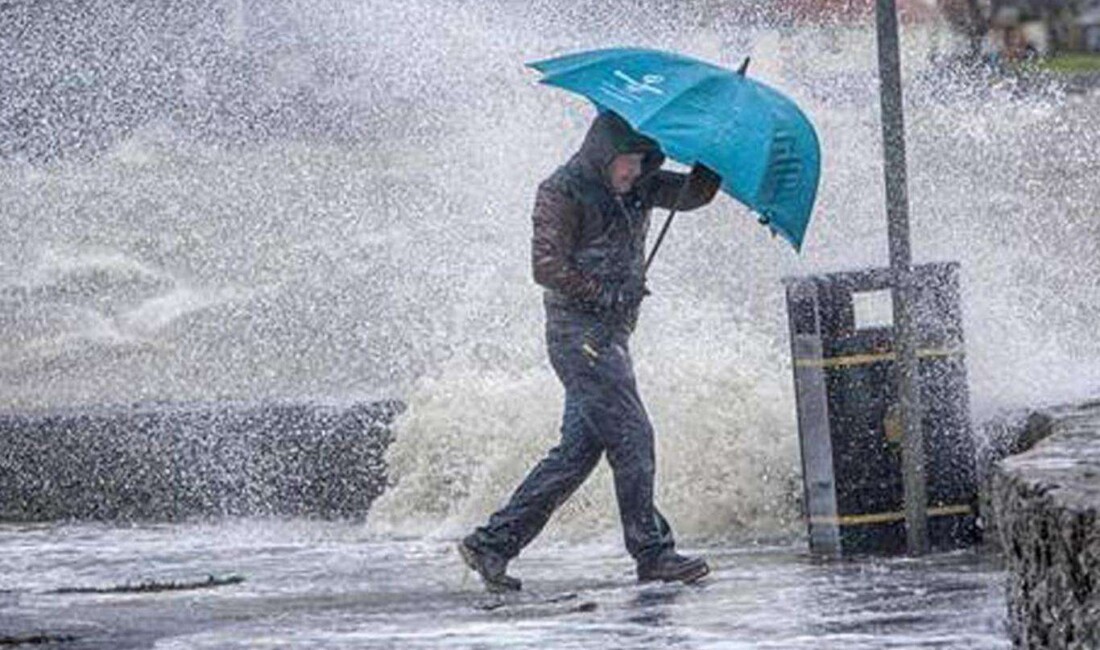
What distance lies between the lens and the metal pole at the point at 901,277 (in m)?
10.4

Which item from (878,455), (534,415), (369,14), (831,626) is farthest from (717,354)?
(369,14)

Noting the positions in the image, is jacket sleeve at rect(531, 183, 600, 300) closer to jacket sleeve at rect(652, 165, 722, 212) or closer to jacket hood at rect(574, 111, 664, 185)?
jacket hood at rect(574, 111, 664, 185)

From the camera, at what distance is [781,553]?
37.8 feet

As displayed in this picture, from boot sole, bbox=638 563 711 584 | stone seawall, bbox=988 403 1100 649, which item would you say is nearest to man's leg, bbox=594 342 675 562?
boot sole, bbox=638 563 711 584

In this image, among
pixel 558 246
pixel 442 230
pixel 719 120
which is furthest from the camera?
pixel 442 230

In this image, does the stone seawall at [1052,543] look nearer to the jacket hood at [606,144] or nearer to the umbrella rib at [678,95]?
the umbrella rib at [678,95]

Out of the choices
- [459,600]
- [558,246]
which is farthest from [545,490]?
[558,246]

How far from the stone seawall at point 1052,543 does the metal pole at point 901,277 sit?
326 centimetres

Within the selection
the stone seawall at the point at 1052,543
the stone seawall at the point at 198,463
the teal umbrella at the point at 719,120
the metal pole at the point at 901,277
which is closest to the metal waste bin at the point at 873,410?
the metal pole at the point at 901,277

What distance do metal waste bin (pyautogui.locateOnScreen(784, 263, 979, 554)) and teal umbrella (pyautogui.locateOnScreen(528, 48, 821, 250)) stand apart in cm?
39

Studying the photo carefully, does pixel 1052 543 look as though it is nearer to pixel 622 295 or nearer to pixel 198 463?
pixel 622 295

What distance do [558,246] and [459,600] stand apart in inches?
44.5

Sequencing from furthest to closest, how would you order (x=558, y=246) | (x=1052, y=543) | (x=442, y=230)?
(x=442, y=230) < (x=558, y=246) < (x=1052, y=543)

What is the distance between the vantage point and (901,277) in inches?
416
